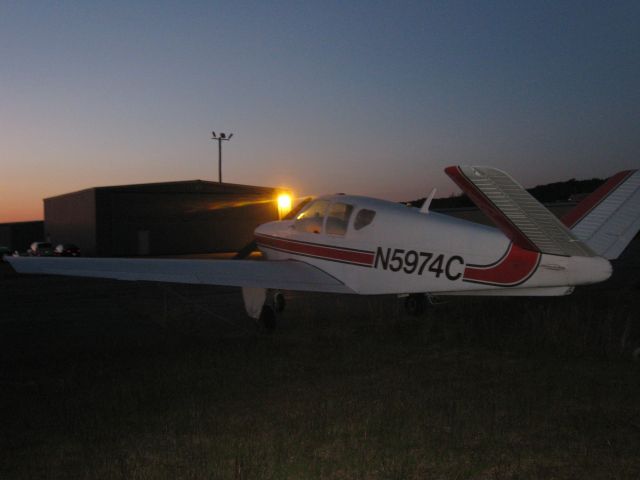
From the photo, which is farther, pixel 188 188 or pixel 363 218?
pixel 188 188

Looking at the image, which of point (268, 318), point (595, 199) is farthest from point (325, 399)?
point (595, 199)

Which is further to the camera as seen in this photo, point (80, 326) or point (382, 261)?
point (80, 326)

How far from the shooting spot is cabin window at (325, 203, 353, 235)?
10605 mm

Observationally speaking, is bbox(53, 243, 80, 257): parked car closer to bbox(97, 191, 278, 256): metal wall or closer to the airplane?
bbox(97, 191, 278, 256): metal wall

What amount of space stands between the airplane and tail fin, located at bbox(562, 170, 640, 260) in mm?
14

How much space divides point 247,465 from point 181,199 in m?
42.0

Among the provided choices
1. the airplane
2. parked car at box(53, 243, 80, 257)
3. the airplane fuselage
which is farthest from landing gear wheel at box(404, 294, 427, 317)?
parked car at box(53, 243, 80, 257)

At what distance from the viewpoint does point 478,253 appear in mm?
8750

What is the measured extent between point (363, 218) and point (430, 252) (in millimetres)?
1463

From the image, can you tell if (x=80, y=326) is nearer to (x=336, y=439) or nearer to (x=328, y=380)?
(x=328, y=380)

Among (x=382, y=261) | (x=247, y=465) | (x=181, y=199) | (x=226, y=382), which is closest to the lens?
(x=247, y=465)

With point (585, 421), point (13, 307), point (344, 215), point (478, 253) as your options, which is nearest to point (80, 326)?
point (13, 307)

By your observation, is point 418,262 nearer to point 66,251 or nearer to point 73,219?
point 66,251

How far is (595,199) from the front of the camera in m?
9.39
